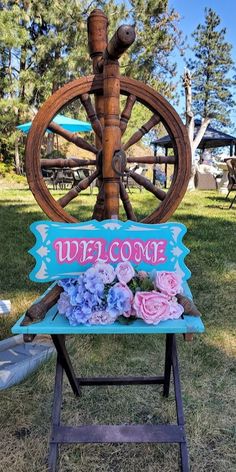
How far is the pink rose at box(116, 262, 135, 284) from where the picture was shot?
129 cm

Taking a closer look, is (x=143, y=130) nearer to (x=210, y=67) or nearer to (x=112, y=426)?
(x=112, y=426)

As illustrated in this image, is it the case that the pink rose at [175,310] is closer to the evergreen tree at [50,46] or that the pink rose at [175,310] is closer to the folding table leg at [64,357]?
the folding table leg at [64,357]

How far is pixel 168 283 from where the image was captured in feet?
4.21

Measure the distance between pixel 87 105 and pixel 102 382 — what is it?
1207mm

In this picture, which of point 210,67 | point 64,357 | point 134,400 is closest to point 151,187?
point 64,357

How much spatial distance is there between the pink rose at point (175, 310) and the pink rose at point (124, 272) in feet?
0.49

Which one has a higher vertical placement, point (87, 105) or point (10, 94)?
point (10, 94)

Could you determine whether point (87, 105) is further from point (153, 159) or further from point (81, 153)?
point (81, 153)

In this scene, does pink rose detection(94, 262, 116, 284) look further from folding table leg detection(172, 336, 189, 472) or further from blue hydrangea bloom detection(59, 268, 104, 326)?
folding table leg detection(172, 336, 189, 472)

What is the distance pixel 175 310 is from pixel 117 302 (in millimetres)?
181

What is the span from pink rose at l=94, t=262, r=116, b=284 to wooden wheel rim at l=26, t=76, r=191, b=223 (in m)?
0.27

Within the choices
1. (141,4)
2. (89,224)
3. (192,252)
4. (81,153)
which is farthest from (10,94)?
(89,224)

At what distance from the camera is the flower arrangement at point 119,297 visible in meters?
1.25

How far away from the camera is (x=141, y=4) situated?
17688mm
